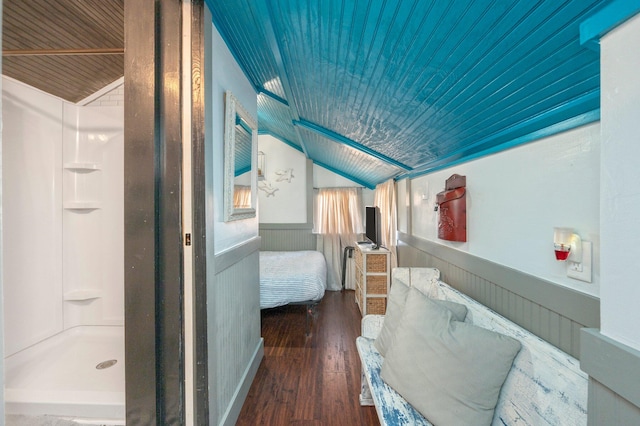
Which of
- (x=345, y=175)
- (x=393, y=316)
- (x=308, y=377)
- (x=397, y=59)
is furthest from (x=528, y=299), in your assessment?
(x=345, y=175)

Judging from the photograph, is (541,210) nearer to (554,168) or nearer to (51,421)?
(554,168)

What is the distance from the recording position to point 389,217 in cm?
371

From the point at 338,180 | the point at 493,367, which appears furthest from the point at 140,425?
the point at 338,180

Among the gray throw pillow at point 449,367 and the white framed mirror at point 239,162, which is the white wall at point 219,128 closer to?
the white framed mirror at point 239,162

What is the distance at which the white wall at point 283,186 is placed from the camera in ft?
16.0

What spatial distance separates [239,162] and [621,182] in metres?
1.76

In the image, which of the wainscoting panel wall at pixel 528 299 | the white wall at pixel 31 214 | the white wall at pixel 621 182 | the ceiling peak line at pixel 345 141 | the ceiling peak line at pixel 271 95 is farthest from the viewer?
the ceiling peak line at pixel 345 141

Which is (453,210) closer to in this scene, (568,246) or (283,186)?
(568,246)

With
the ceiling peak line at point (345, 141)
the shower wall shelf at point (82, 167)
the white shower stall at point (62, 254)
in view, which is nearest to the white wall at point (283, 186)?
the ceiling peak line at point (345, 141)

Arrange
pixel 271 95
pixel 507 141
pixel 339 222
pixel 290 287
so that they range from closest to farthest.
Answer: pixel 507 141 → pixel 271 95 → pixel 290 287 → pixel 339 222

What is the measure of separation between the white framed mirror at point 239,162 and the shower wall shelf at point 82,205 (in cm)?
100

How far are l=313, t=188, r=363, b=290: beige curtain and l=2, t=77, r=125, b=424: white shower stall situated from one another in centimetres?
328

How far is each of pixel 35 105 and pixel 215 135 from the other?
1.21 metres

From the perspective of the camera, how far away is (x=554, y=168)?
108cm
